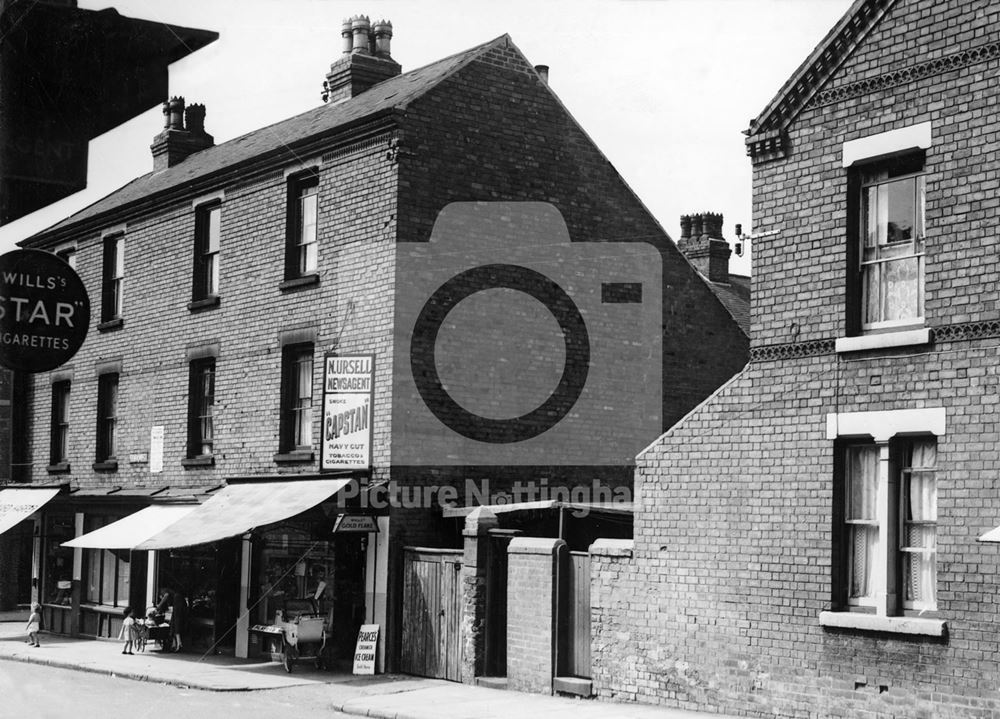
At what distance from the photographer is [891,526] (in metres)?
13.7

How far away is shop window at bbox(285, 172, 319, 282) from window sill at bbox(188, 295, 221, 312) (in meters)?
2.39

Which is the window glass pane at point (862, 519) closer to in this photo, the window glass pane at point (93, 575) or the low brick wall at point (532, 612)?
the low brick wall at point (532, 612)

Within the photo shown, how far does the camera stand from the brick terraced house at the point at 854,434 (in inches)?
516

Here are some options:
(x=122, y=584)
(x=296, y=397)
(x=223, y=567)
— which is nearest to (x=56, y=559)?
(x=122, y=584)

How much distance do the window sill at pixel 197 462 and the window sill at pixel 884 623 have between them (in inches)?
531

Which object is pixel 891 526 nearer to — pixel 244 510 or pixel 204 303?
pixel 244 510

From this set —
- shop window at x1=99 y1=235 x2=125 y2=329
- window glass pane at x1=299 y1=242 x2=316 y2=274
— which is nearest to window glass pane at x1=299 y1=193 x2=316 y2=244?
window glass pane at x1=299 y1=242 x2=316 y2=274

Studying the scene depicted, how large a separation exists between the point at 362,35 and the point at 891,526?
16.3 meters

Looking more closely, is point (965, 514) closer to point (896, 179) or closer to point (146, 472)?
point (896, 179)

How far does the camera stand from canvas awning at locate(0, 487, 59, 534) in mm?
28219

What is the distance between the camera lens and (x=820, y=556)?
1424cm

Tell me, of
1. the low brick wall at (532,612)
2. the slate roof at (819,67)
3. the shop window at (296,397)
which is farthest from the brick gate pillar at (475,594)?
the slate roof at (819,67)

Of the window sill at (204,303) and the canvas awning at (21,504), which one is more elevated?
the window sill at (204,303)

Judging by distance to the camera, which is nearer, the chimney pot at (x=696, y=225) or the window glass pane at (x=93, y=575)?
the window glass pane at (x=93, y=575)
